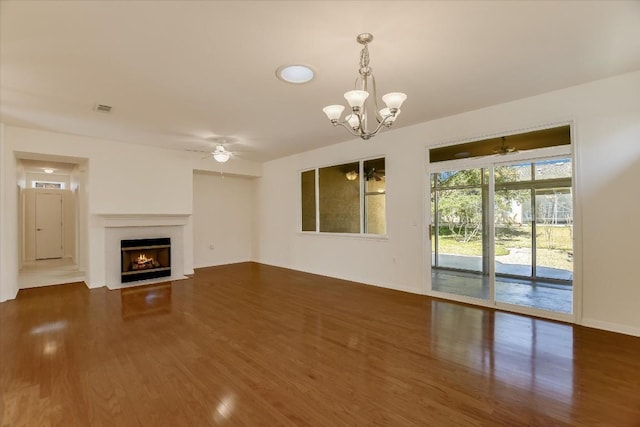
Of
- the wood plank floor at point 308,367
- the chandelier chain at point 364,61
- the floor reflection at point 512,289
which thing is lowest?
the wood plank floor at point 308,367

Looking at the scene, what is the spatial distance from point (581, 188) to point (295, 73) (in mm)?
3431

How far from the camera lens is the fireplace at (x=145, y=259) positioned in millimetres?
5785

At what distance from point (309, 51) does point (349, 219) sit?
380cm

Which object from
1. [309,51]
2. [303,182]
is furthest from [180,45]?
[303,182]

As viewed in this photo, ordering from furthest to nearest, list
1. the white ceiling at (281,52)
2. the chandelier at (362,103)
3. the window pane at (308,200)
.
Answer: the window pane at (308,200)
the chandelier at (362,103)
the white ceiling at (281,52)

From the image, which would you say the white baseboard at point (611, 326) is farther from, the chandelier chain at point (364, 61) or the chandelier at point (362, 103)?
the chandelier chain at point (364, 61)

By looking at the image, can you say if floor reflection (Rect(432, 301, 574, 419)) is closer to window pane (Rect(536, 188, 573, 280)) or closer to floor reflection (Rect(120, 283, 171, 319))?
window pane (Rect(536, 188, 573, 280))

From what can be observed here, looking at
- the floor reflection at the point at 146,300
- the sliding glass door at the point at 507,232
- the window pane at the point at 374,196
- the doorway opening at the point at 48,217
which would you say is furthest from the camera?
the doorway opening at the point at 48,217

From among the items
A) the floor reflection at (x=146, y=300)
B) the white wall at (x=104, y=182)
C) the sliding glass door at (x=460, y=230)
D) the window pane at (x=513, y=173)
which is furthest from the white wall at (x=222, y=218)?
the window pane at (x=513, y=173)

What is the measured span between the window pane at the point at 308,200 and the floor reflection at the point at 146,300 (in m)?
3.05

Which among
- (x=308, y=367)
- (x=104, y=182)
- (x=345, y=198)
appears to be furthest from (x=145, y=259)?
(x=308, y=367)

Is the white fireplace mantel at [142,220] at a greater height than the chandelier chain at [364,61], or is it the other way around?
the chandelier chain at [364,61]

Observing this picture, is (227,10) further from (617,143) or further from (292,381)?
(617,143)

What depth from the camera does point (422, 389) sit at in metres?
2.20
